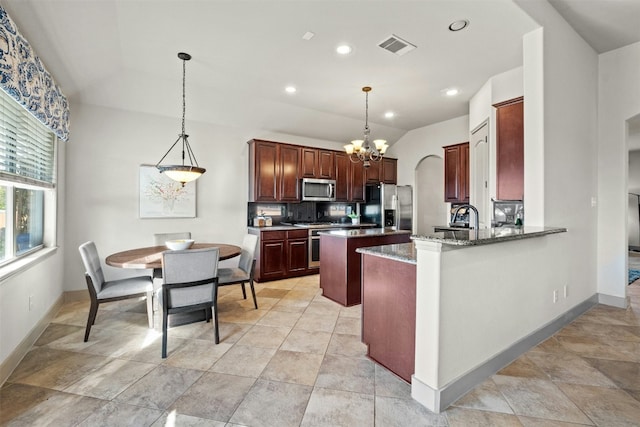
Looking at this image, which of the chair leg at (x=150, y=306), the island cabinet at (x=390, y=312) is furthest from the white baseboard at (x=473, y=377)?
the chair leg at (x=150, y=306)

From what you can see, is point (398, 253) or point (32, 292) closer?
point (398, 253)

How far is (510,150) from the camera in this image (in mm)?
3107

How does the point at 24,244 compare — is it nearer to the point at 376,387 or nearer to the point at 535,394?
the point at 376,387

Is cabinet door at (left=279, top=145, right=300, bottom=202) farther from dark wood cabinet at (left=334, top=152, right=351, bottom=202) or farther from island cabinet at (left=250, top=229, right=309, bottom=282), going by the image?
dark wood cabinet at (left=334, top=152, right=351, bottom=202)

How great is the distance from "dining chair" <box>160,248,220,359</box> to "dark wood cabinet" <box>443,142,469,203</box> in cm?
422

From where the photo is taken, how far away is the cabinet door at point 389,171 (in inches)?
248

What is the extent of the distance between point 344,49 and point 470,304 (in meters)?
2.66

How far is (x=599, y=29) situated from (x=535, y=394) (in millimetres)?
3654

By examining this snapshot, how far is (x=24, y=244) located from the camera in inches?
108

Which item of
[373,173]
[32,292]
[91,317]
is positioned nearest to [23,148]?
[32,292]

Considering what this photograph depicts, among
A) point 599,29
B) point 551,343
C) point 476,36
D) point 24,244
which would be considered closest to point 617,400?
point 551,343

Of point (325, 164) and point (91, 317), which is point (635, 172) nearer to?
point (325, 164)

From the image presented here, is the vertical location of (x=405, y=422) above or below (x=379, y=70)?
below

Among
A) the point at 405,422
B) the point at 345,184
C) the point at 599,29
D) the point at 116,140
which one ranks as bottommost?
the point at 405,422
